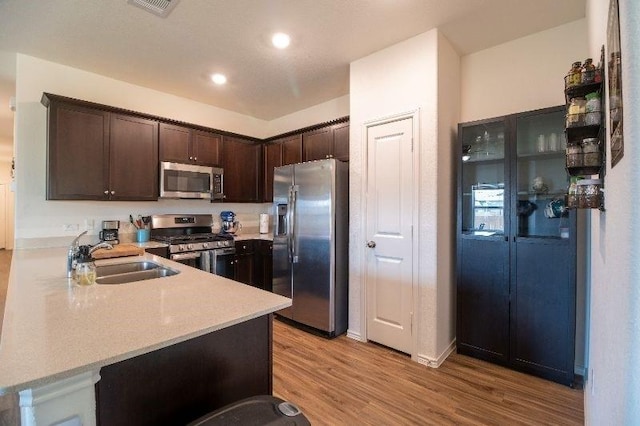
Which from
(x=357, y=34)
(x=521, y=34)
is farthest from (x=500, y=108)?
(x=357, y=34)

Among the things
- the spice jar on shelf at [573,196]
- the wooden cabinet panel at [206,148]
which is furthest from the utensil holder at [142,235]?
the spice jar on shelf at [573,196]

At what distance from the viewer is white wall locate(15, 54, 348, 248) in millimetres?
2988

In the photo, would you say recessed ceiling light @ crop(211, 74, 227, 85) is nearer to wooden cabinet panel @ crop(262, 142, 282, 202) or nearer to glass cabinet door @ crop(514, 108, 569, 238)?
wooden cabinet panel @ crop(262, 142, 282, 202)

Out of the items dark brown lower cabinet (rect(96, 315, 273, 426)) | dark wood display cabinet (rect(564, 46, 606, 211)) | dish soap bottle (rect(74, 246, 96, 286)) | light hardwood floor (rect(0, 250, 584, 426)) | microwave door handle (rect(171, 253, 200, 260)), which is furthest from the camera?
microwave door handle (rect(171, 253, 200, 260))

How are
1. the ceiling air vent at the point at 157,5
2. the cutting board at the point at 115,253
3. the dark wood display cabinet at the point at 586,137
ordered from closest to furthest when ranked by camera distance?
the dark wood display cabinet at the point at 586,137 → the ceiling air vent at the point at 157,5 → the cutting board at the point at 115,253

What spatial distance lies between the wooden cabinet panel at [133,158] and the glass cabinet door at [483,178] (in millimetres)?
3316

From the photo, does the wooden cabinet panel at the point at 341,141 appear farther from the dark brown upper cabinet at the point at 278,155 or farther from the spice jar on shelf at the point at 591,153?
the spice jar on shelf at the point at 591,153

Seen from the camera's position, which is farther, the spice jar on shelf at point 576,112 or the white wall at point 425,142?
the white wall at point 425,142

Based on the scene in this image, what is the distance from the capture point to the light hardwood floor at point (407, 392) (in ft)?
6.10

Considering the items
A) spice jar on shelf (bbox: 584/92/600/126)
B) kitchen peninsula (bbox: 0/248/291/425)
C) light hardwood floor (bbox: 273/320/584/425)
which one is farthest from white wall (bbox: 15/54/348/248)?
spice jar on shelf (bbox: 584/92/600/126)

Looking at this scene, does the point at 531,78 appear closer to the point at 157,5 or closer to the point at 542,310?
the point at 542,310

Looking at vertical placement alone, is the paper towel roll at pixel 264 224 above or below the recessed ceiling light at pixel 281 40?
below

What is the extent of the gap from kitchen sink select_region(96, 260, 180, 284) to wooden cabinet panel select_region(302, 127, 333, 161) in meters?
2.21

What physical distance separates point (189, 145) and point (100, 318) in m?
3.07
